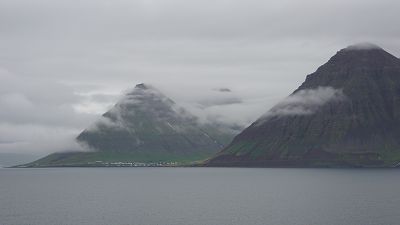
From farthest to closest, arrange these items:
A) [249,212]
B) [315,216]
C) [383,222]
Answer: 1. [249,212]
2. [315,216]
3. [383,222]

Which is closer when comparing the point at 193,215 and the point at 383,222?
the point at 383,222

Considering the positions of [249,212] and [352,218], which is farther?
[249,212]

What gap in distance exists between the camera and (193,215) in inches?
7372

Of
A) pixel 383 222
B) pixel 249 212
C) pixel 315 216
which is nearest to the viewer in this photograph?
pixel 383 222

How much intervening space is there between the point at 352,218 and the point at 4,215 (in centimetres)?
11381

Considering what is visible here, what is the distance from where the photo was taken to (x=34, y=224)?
550ft

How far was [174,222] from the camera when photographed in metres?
172

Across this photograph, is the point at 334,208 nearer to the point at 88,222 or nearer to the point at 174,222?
the point at 174,222

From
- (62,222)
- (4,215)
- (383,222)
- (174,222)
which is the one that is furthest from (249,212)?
(4,215)

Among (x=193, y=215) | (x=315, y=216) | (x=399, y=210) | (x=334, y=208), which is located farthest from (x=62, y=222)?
(x=399, y=210)

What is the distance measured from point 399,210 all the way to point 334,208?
2208 cm

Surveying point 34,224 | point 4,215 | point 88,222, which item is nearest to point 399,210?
point 88,222

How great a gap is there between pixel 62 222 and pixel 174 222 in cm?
3416

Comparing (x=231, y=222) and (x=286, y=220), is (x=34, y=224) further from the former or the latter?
(x=286, y=220)
